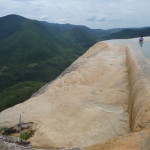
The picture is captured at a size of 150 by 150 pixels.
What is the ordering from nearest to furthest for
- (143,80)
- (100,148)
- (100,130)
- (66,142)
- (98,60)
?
(100,148) < (66,142) < (100,130) < (143,80) < (98,60)

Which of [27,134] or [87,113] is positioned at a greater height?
[87,113]

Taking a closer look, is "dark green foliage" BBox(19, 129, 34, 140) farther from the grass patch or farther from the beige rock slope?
the beige rock slope

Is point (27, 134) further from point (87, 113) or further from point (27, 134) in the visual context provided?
point (87, 113)

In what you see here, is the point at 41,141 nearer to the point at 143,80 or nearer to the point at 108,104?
the point at 108,104

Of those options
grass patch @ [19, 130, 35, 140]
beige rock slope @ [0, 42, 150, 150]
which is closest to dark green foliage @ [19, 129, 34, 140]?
grass patch @ [19, 130, 35, 140]

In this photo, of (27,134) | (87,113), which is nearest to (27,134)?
(27,134)

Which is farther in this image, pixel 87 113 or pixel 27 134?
pixel 87 113

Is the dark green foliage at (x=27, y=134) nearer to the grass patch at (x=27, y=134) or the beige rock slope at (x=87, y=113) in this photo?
the grass patch at (x=27, y=134)

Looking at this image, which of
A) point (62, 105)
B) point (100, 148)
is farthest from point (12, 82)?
point (100, 148)
